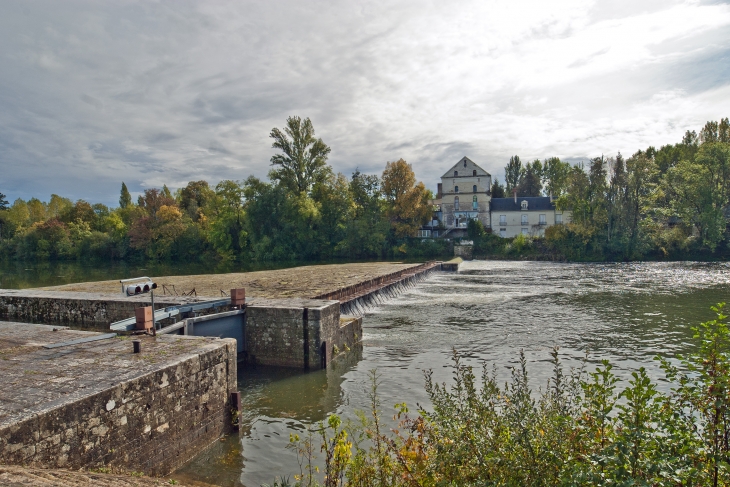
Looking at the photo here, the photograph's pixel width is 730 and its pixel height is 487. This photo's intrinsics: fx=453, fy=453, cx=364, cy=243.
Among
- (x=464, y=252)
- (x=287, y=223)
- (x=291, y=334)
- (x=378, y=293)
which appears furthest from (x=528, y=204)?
(x=291, y=334)

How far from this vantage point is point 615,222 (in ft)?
192

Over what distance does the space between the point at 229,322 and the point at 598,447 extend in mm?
11342

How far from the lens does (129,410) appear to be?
713cm

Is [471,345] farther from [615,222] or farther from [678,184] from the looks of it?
[678,184]

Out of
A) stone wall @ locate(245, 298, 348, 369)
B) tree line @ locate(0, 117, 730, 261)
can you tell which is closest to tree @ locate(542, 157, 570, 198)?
tree line @ locate(0, 117, 730, 261)

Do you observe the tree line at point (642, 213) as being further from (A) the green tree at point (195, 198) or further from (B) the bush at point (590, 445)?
(B) the bush at point (590, 445)

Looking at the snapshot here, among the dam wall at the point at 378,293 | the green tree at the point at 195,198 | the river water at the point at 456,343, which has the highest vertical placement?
the green tree at the point at 195,198

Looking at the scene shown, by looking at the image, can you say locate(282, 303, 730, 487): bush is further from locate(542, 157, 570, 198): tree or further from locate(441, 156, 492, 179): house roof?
locate(542, 157, 570, 198): tree

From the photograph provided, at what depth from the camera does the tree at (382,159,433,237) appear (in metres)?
68.6

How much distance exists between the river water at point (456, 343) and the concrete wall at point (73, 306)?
5.52 metres

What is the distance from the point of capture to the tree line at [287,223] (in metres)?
65.1

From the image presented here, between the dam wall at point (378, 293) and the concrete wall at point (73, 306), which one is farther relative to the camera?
the dam wall at point (378, 293)

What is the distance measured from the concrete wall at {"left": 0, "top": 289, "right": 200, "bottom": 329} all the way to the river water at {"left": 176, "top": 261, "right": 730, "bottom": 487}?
18.1ft

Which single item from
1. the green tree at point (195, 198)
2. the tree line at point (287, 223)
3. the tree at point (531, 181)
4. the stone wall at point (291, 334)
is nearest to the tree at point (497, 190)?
the tree at point (531, 181)
